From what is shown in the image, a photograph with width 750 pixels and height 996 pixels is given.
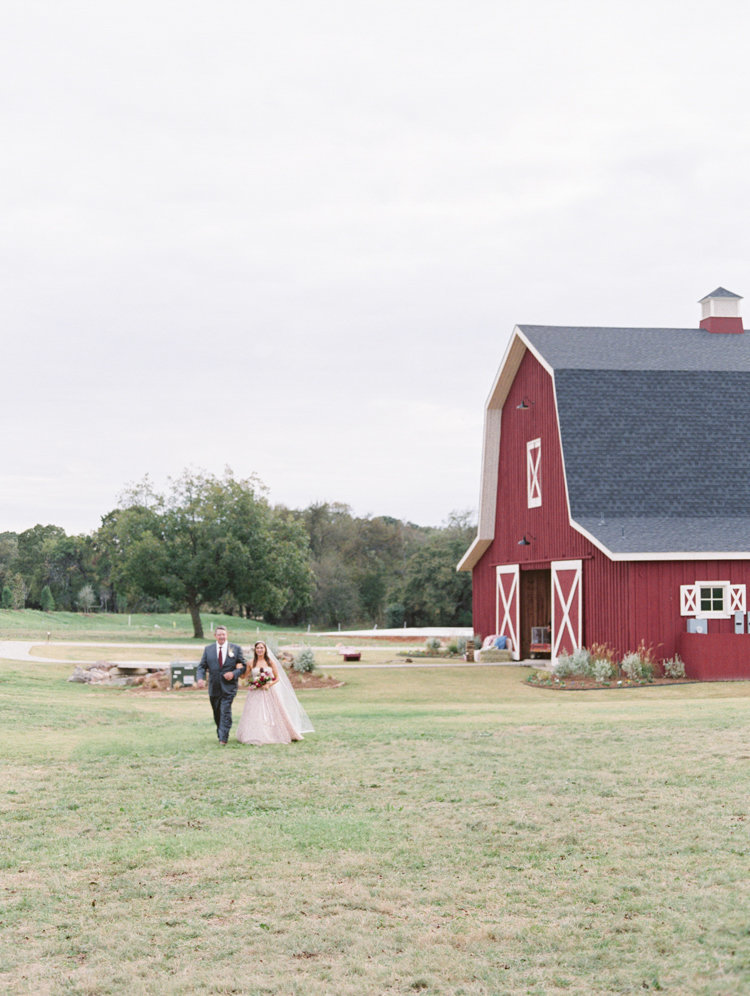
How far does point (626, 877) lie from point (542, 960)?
1.66 meters

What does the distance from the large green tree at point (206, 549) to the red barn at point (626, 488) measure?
41.6 ft

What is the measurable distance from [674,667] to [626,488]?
474cm

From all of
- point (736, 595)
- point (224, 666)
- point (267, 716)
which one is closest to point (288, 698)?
point (267, 716)

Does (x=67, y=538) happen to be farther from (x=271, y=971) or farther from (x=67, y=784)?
(x=271, y=971)

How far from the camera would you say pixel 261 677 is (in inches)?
547

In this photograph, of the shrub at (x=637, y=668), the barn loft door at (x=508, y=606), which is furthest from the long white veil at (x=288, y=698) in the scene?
the barn loft door at (x=508, y=606)

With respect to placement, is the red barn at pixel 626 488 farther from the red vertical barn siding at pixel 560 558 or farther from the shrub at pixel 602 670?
the shrub at pixel 602 670

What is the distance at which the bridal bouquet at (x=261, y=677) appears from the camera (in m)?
13.8

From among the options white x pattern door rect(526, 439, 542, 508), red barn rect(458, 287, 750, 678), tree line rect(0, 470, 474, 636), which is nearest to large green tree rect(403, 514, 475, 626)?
tree line rect(0, 470, 474, 636)

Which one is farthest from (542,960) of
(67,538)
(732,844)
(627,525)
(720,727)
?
(67,538)

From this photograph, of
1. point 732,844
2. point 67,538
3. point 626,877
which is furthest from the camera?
point 67,538

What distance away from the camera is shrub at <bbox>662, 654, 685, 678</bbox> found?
80.4ft

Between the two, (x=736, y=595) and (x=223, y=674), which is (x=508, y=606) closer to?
(x=736, y=595)

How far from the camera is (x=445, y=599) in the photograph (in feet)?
204
